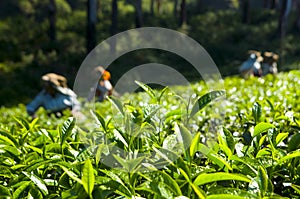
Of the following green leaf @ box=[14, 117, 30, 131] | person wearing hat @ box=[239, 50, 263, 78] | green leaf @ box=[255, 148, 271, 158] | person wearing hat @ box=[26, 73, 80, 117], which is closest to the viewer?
green leaf @ box=[255, 148, 271, 158]

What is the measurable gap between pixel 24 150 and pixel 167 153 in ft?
2.76

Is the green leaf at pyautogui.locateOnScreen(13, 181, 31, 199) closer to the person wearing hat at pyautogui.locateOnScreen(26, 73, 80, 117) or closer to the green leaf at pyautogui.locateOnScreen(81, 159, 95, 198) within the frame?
the green leaf at pyautogui.locateOnScreen(81, 159, 95, 198)

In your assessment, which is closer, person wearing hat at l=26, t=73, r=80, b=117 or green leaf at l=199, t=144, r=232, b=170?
green leaf at l=199, t=144, r=232, b=170

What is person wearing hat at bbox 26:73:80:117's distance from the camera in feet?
23.4

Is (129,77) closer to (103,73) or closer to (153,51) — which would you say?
(153,51)

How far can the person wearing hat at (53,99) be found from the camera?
7.12 m

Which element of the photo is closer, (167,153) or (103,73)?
(167,153)

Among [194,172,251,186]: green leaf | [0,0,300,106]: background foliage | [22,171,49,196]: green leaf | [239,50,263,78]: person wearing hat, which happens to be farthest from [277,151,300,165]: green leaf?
[0,0,300,106]: background foliage

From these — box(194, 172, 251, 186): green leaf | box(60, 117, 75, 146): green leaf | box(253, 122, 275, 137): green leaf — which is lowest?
box(194, 172, 251, 186): green leaf

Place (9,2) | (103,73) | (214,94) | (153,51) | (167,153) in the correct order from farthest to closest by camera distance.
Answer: (9,2) → (153,51) → (103,73) → (214,94) → (167,153)

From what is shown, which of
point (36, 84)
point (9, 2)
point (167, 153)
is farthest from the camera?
point (9, 2)

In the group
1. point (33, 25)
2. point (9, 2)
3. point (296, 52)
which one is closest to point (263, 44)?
Result: point (296, 52)

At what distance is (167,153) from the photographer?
1.95 metres

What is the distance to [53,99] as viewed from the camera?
286 inches
